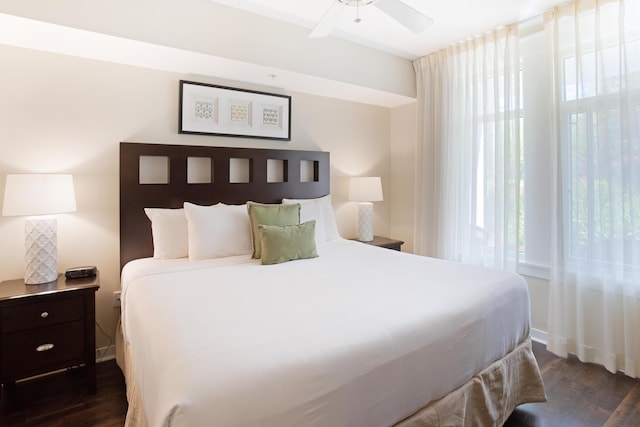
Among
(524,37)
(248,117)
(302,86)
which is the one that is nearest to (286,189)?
(248,117)

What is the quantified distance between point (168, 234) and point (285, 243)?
0.86m

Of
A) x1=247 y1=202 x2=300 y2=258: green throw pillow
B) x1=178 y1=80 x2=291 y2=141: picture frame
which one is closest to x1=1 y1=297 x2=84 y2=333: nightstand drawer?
x1=247 y1=202 x2=300 y2=258: green throw pillow

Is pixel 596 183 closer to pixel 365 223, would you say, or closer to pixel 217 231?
pixel 365 223

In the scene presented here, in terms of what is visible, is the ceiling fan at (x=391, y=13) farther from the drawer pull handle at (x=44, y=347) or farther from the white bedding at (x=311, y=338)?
the drawer pull handle at (x=44, y=347)

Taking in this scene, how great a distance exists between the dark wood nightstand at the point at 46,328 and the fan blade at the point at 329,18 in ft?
6.94

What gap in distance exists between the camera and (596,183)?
2.44 m

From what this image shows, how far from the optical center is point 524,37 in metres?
2.91

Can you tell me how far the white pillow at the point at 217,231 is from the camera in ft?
7.98

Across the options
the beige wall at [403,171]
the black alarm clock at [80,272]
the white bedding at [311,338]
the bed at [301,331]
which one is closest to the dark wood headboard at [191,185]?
the bed at [301,331]

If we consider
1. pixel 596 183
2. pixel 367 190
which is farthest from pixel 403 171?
pixel 596 183

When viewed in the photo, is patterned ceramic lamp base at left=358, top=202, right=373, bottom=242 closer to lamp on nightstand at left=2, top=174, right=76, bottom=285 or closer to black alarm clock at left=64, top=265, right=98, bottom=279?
black alarm clock at left=64, top=265, right=98, bottom=279

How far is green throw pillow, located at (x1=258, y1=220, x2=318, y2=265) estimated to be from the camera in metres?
2.36

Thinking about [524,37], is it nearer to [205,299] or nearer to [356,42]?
[356,42]

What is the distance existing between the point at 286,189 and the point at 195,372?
2.42 metres
